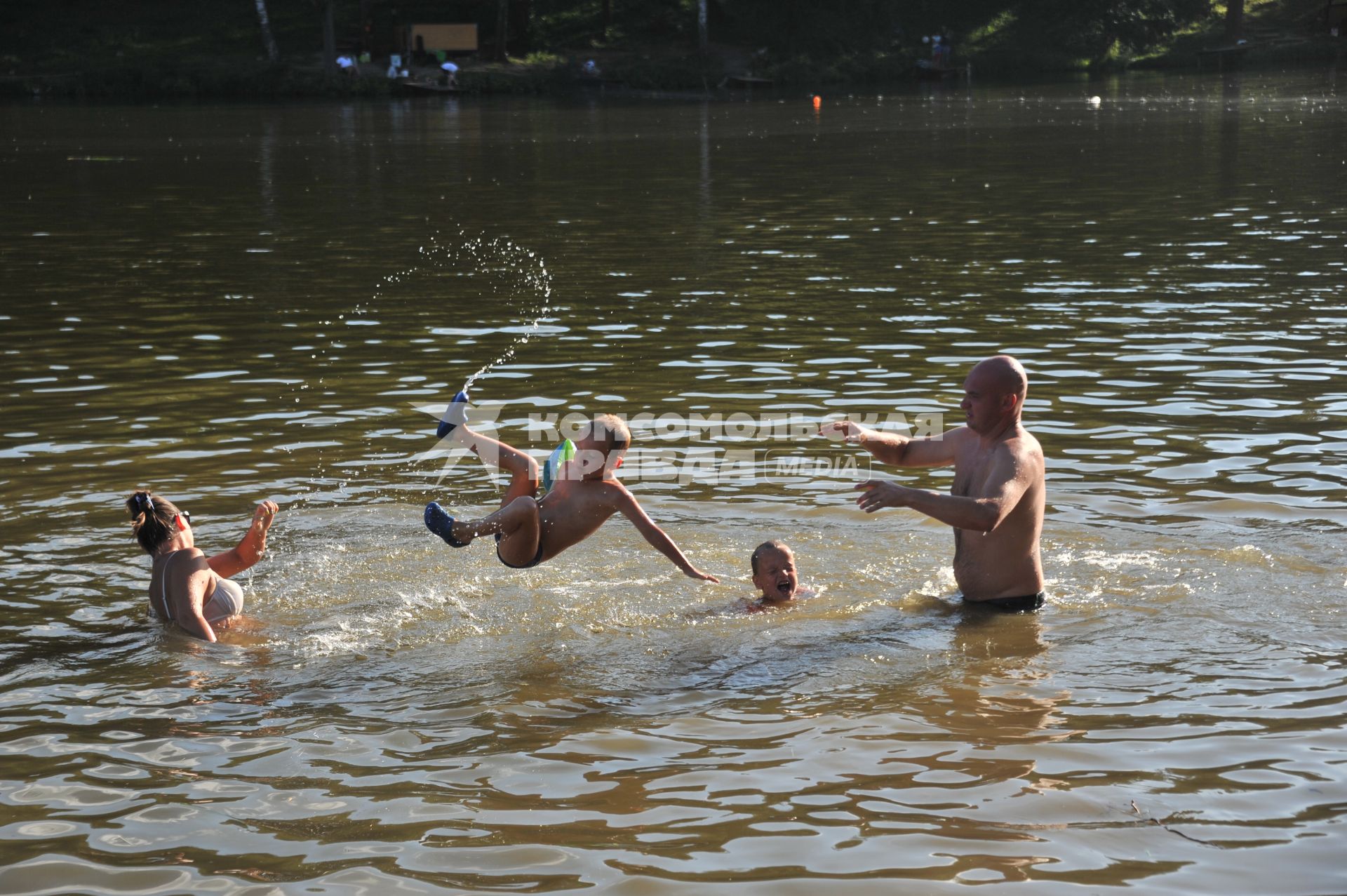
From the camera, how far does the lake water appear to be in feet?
18.2

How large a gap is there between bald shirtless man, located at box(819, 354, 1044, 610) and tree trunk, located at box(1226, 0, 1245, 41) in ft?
214

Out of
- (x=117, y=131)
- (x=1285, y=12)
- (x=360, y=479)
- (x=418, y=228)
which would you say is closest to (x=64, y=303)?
(x=418, y=228)

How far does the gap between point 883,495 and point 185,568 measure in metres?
3.72

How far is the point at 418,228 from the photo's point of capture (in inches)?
902

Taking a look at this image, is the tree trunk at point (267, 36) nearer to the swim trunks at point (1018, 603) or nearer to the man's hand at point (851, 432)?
the man's hand at point (851, 432)

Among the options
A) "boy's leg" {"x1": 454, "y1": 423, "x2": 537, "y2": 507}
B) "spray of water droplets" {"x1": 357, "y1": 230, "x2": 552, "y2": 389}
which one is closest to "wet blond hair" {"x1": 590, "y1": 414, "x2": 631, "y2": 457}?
"boy's leg" {"x1": 454, "y1": 423, "x2": 537, "y2": 507}

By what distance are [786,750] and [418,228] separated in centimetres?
1790

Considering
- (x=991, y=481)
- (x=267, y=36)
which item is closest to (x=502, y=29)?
(x=267, y=36)

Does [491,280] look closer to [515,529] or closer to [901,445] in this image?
[515,529]

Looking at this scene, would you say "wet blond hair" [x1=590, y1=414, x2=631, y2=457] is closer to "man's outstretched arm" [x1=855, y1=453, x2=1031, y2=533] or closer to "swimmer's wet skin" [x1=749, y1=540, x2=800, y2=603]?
"swimmer's wet skin" [x1=749, y1=540, x2=800, y2=603]

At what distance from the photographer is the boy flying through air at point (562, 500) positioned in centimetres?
814

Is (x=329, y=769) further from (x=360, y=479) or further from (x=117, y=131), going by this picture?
(x=117, y=131)

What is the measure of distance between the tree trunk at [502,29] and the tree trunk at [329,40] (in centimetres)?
712

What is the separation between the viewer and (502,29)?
6378 centimetres
